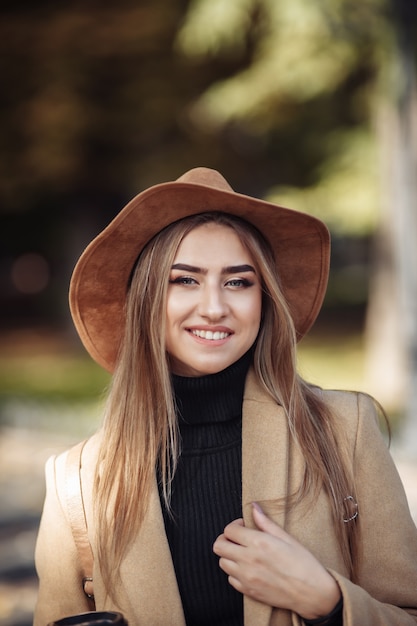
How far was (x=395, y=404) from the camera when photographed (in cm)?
1016

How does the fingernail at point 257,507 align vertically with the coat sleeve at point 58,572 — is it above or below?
above

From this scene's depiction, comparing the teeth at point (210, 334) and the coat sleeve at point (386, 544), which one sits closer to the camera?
the coat sleeve at point (386, 544)

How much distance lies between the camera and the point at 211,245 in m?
2.29

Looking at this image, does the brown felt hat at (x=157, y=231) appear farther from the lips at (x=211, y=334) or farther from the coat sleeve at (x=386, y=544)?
the coat sleeve at (x=386, y=544)

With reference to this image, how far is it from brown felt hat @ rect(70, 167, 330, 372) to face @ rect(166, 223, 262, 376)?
0.10 meters

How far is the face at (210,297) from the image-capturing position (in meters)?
2.26

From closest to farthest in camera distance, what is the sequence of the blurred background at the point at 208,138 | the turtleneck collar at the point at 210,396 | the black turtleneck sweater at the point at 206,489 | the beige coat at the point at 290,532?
the beige coat at the point at 290,532, the black turtleneck sweater at the point at 206,489, the turtleneck collar at the point at 210,396, the blurred background at the point at 208,138

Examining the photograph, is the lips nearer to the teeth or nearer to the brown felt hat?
the teeth

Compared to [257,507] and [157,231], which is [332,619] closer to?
[257,507]

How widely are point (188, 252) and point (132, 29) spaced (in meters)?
10.9

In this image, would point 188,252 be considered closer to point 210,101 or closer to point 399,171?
point 399,171

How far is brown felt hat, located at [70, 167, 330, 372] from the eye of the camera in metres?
2.26

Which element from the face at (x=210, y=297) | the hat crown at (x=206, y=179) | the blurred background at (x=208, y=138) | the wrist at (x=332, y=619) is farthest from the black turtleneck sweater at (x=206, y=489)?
the blurred background at (x=208, y=138)

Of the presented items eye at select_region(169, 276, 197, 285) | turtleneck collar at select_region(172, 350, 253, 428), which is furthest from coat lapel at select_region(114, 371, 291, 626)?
eye at select_region(169, 276, 197, 285)
